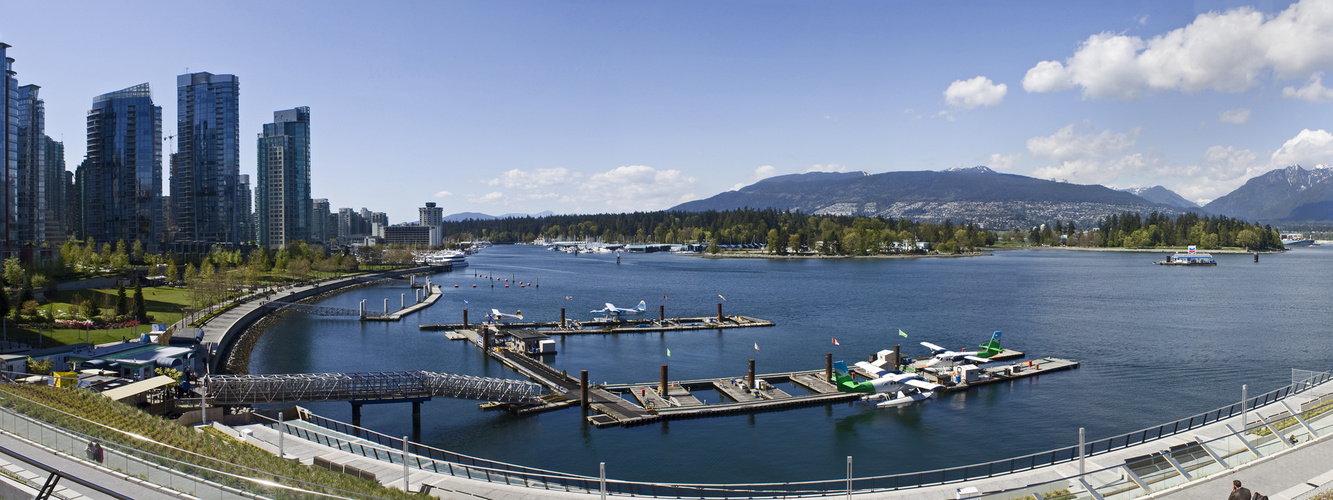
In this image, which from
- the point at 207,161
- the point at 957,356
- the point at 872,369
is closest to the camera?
the point at 872,369

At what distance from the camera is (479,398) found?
30.8 meters

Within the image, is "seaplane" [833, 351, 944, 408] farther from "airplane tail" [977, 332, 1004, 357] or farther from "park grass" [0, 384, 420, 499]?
"park grass" [0, 384, 420, 499]

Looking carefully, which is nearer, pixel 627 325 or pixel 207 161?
pixel 627 325

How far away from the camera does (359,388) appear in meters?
29.2

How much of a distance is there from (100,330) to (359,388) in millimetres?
24244

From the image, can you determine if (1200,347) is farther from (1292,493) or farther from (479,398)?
(479,398)

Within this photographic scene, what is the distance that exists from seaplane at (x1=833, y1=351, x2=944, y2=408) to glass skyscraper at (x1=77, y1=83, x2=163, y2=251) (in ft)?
366

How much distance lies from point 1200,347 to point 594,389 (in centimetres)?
3903

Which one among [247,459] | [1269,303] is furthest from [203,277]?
[1269,303]

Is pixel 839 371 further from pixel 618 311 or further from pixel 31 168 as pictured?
pixel 31 168

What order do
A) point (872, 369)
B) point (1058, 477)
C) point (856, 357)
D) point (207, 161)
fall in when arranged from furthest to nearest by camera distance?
point (207, 161) < point (856, 357) < point (872, 369) < point (1058, 477)

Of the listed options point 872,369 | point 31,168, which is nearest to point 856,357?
point 872,369

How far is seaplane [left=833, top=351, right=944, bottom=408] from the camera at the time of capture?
34.1m

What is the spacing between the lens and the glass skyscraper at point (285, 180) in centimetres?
17350
